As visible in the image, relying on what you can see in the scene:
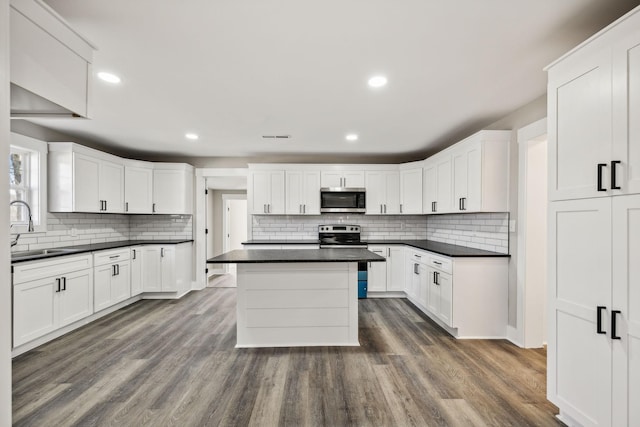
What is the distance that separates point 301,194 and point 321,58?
3177 millimetres

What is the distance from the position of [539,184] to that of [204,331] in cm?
403

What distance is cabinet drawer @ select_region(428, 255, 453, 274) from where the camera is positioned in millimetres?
3387

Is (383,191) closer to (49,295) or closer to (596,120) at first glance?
(596,120)

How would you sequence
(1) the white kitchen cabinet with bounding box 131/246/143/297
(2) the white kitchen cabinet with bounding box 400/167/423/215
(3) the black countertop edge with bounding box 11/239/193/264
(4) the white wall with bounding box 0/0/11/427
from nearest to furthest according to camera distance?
(4) the white wall with bounding box 0/0/11/427 < (3) the black countertop edge with bounding box 11/239/193/264 < (1) the white kitchen cabinet with bounding box 131/246/143/297 < (2) the white kitchen cabinet with bounding box 400/167/423/215

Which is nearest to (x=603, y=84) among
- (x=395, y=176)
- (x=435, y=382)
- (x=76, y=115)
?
(x=435, y=382)

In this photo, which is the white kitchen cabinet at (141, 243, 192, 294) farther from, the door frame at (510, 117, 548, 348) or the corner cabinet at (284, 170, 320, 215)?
the door frame at (510, 117, 548, 348)

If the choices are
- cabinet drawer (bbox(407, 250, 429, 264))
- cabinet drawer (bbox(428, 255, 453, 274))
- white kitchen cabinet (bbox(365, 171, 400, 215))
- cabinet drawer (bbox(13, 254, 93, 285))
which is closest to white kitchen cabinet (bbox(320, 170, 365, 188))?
white kitchen cabinet (bbox(365, 171, 400, 215))

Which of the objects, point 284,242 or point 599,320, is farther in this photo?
point 284,242

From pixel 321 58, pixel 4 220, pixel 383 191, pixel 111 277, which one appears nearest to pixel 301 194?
pixel 383 191

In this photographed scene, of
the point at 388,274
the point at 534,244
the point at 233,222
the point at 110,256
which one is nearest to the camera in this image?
the point at 534,244

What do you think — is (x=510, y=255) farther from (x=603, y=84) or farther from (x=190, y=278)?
(x=190, y=278)

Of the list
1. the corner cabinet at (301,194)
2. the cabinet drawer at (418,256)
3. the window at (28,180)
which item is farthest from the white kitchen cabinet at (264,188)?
the window at (28,180)

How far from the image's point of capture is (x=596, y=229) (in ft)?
5.34

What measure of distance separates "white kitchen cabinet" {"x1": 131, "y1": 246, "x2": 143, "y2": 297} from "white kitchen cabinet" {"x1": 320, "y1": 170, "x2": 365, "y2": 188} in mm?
3174
